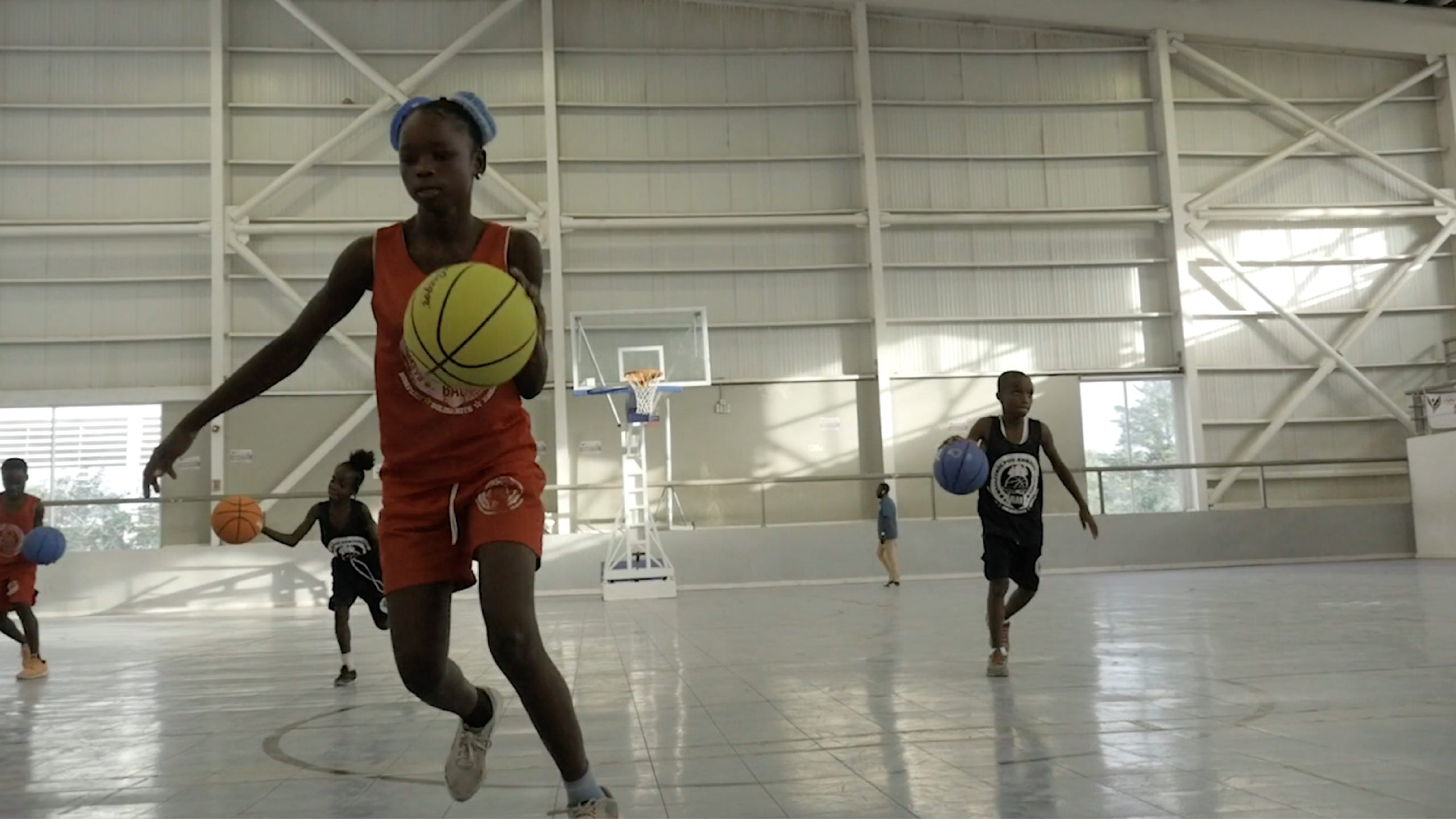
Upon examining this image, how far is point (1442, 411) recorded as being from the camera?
19234 mm

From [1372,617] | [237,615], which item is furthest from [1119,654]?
[237,615]

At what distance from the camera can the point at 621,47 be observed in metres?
21.7

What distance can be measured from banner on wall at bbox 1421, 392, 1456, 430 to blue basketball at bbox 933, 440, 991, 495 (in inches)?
624

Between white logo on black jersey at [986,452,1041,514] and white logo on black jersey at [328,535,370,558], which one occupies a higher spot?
white logo on black jersey at [986,452,1041,514]

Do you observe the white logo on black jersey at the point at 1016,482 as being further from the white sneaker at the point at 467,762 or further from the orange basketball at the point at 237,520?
the orange basketball at the point at 237,520

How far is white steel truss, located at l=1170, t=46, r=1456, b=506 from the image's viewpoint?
2184cm

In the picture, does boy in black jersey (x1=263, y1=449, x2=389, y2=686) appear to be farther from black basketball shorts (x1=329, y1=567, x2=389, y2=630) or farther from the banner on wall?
the banner on wall

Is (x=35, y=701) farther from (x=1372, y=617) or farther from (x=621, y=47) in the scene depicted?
(x=621, y=47)

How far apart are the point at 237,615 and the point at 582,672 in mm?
11622

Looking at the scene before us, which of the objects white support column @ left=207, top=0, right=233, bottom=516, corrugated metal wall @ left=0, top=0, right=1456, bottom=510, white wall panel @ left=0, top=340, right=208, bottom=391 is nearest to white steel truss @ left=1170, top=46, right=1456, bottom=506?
corrugated metal wall @ left=0, top=0, right=1456, bottom=510

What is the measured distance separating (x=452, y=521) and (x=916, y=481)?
18.5 meters

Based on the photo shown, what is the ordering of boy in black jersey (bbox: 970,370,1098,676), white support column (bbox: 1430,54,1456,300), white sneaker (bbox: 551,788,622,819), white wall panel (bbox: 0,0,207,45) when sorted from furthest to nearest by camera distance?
white support column (bbox: 1430,54,1456,300)
white wall panel (bbox: 0,0,207,45)
boy in black jersey (bbox: 970,370,1098,676)
white sneaker (bbox: 551,788,622,819)

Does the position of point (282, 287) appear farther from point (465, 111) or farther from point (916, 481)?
point (465, 111)

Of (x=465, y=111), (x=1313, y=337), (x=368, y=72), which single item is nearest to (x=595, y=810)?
(x=465, y=111)
